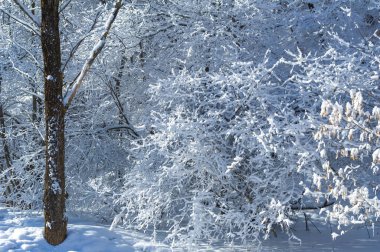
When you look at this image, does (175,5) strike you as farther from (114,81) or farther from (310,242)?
(310,242)

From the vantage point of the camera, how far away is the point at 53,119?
769 cm

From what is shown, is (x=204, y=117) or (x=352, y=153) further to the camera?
(x=204, y=117)

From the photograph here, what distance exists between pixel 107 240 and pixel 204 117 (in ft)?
8.49

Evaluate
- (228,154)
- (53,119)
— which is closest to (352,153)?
(228,154)

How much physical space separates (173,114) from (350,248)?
3.99 meters

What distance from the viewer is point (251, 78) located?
24.4 feet

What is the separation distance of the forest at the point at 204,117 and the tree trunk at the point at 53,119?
22 millimetres

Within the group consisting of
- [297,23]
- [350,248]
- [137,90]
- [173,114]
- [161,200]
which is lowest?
[350,248]

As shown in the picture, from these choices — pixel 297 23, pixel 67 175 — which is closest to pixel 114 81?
pixel 67 175

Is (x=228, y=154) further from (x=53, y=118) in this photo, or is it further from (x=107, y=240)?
(x=53, y=118)

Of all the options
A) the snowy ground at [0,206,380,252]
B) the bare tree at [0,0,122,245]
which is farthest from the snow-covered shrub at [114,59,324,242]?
the bare tree at [0,0,122,245]

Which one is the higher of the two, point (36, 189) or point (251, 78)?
point (251, 78)

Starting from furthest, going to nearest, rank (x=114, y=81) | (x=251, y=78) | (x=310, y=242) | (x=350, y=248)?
(x=114, y=81)
(x=310, y=242)
(x=350, y=248)
(x=251, y=78)

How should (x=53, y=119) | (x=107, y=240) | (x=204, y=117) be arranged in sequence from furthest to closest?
(x=204, y=117)
(x=107, y=240)
(x=53, y=119)
